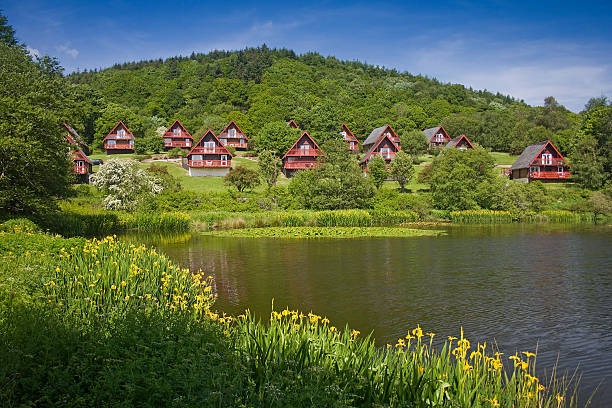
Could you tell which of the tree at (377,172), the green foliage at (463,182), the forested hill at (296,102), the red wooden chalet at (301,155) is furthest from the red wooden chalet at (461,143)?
the tree at (377,172)

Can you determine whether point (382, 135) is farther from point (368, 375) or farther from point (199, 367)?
point (199, 367)

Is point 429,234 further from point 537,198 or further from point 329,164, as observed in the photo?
point 537,198

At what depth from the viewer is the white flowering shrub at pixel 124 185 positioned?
4119 centimetres

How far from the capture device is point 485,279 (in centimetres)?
1781

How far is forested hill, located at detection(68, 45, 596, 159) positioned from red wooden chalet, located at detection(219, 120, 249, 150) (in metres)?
4.26

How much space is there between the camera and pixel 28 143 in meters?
21.6

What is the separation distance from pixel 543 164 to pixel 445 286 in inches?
2279

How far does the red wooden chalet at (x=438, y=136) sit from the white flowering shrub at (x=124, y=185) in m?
59.3

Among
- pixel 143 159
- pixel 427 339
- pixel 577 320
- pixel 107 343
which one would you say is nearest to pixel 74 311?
pixel 107 343

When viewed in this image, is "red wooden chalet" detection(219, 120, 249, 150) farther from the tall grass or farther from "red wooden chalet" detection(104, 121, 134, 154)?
the tall grass

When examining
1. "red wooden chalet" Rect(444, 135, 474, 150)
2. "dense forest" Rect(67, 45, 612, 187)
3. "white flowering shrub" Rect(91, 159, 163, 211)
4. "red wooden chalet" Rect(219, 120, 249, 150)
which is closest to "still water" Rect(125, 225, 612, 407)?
"white flowering shrub" Rect(91, 159, 163, 211)

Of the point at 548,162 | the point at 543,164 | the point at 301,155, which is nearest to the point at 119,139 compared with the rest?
the point at 301,155

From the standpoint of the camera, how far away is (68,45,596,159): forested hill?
8881 centimetres

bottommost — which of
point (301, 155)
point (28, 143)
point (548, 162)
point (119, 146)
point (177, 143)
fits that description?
point (28, 143)
